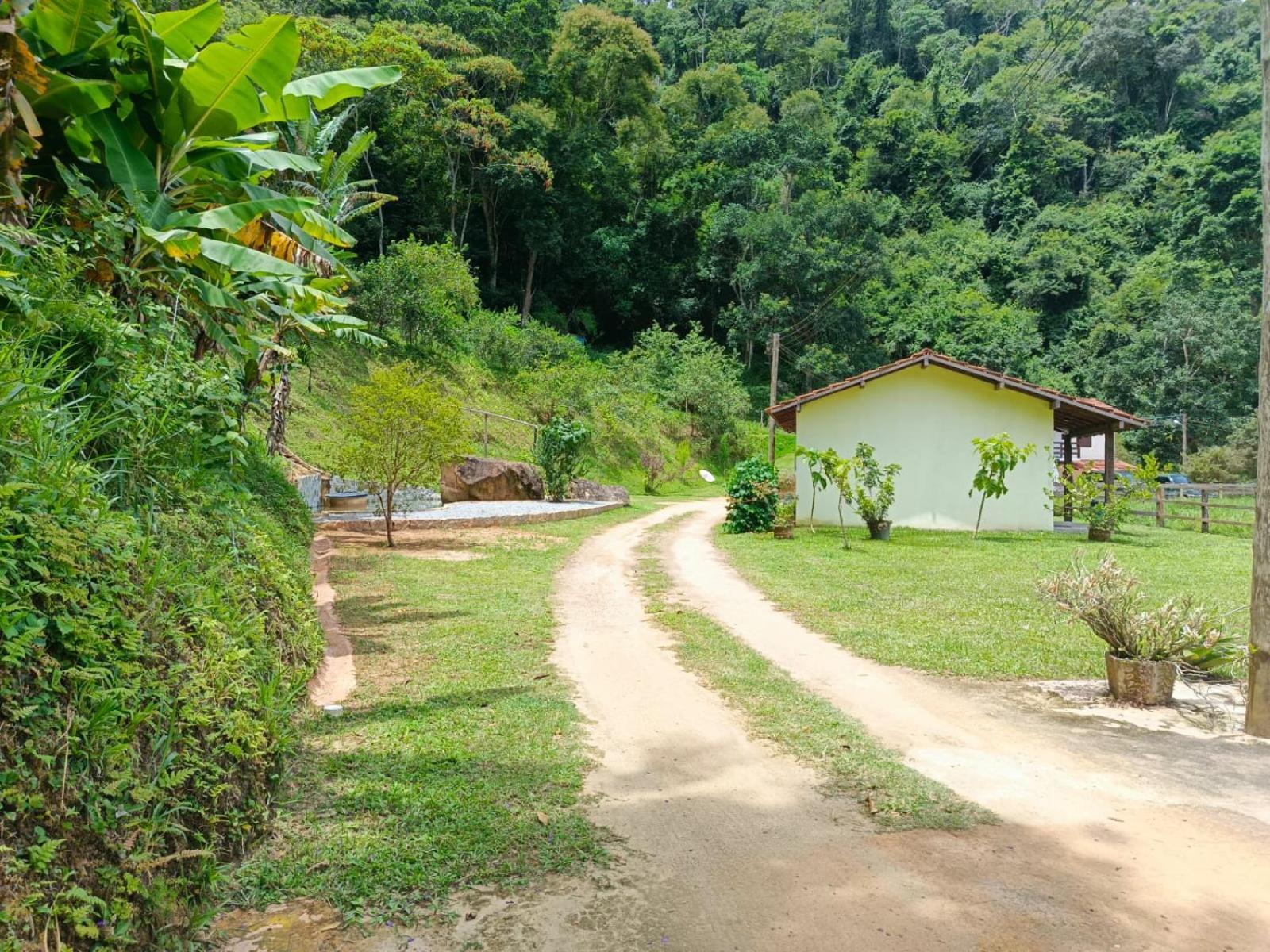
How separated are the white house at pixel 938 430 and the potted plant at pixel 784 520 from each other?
1.86 metres

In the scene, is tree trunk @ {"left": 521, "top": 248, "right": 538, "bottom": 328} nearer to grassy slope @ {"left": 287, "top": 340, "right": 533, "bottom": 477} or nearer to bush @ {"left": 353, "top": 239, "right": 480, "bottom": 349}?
bush @ {"left": 353, "top": 239, "right": 480, "bottom": 349}

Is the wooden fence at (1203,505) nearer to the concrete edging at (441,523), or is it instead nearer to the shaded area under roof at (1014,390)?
the shaded area under roof at (1014,390)

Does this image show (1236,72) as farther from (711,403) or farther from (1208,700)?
(1208,700)

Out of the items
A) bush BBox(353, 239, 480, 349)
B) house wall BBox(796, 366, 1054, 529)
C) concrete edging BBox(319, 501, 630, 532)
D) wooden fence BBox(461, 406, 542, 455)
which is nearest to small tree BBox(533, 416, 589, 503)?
wooden fence BBox(461, 406, 542, 455)

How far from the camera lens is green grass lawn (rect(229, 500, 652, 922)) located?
127 inches

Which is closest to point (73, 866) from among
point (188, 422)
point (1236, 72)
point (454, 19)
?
point (188, 422)

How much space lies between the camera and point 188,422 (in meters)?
4.66

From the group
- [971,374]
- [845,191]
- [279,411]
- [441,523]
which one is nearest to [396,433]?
[279,411]

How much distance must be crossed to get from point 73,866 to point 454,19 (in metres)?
45.9

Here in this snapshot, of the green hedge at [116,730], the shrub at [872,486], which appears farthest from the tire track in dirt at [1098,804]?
the shrub at [872,486]

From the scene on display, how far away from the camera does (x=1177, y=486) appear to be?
1980 cm

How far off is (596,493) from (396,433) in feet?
37.0

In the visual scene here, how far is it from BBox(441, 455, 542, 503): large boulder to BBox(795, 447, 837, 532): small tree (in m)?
8.20

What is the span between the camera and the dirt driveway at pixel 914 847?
9.62 feet
